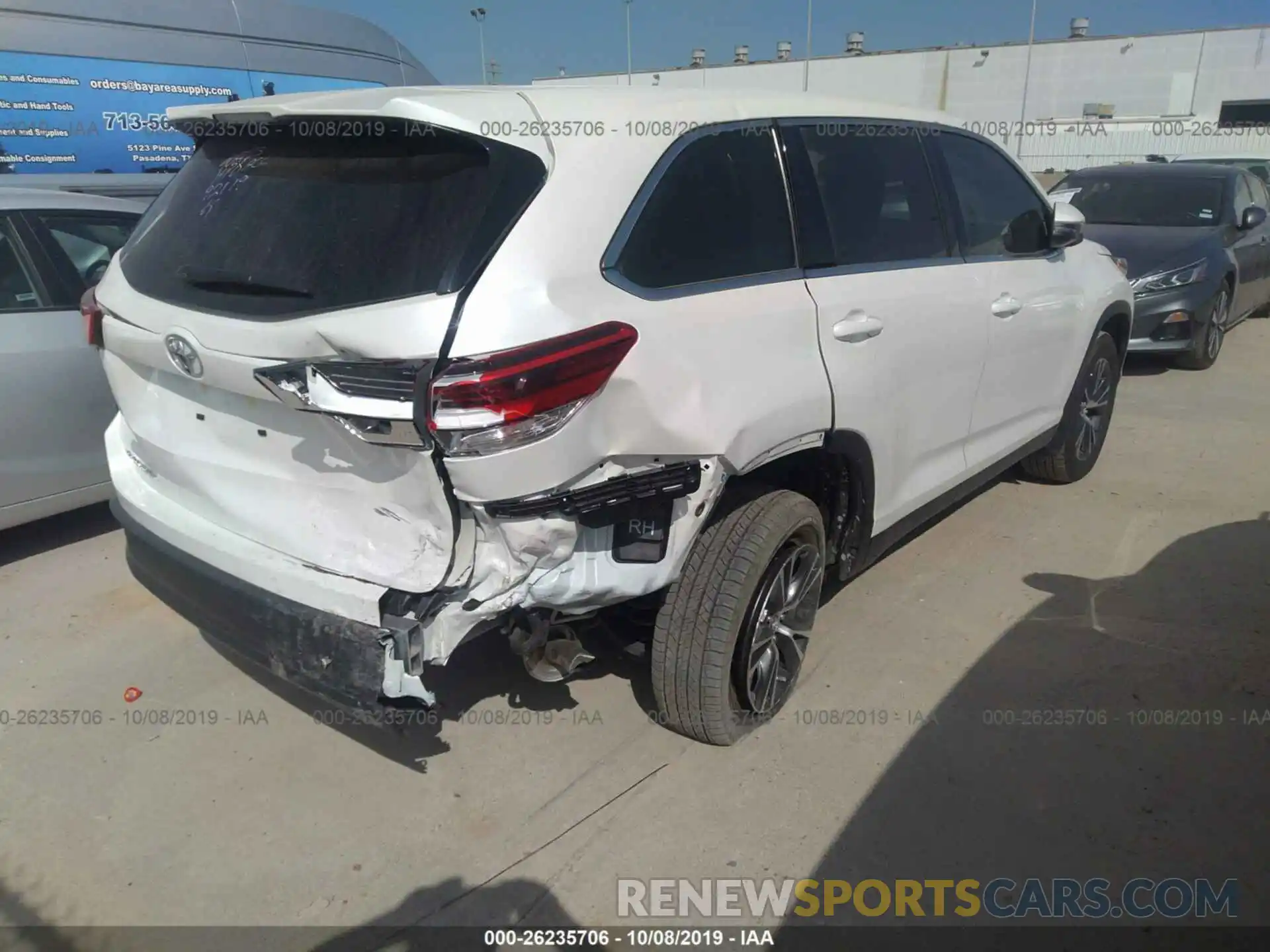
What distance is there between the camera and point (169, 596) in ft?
8.74

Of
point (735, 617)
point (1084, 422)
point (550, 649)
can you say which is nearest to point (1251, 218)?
point (1084, 422)

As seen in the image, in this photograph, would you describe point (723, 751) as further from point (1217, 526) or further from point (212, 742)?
point (1217, 526)

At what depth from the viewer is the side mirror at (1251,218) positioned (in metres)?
7.85

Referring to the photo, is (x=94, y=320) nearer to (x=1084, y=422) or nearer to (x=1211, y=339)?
(x=1084, y=422)

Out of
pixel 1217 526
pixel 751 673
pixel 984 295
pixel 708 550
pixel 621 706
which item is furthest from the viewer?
pixel 1217 526

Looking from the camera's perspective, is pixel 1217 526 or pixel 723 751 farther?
pixel 1217 526

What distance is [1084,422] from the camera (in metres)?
4.84

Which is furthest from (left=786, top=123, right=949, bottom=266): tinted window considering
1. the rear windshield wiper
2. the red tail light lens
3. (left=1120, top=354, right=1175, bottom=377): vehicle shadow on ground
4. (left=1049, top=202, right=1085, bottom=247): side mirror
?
(left=1120, top=354, right=1175, bottom=377): vehicle shadow on ground

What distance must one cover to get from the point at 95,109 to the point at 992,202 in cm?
909

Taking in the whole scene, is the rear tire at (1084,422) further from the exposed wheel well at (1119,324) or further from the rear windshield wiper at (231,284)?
the rear windshield wiper at (231,284)

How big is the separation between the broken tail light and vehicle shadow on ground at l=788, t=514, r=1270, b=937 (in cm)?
140

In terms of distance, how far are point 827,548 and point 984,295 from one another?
1211 mm

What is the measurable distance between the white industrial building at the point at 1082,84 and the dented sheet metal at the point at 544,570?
105 feet

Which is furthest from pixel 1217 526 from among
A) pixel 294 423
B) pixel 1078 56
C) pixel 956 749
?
pixel 1078 56
